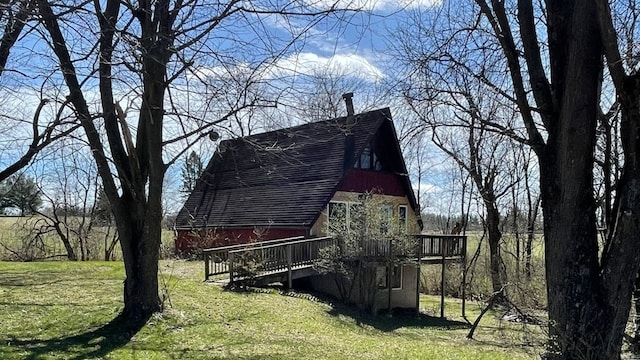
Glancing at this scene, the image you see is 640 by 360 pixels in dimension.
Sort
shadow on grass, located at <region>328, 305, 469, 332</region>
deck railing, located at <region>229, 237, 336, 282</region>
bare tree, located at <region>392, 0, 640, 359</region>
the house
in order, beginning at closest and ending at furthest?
bare tree, located at <region>392, 0, 640, 359</region> < deck railing, located at <region>229, 237, 336, 282</region> < shadow on grass, located at <region>328, 305, 469, 332</region> < the house

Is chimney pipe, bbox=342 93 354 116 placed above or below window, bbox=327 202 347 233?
above

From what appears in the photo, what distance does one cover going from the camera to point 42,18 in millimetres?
6316

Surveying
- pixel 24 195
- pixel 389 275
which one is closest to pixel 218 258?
pixel 389 275

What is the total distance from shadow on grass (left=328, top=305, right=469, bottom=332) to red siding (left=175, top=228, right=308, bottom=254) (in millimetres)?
4783

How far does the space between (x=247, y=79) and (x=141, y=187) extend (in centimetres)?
303

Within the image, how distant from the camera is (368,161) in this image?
80.3ft

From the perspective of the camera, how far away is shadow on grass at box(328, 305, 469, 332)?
1609 cm

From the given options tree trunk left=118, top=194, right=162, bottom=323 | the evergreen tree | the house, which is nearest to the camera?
tree trunk left=118, top=194, right=162, bottom=323

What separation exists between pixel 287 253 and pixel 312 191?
535 cm

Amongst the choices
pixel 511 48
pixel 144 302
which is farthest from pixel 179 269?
pixel 511 48

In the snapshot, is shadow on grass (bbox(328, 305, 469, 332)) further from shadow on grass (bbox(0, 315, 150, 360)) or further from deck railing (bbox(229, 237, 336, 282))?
shadow on grass (bbox(0, 315, 150, 360))

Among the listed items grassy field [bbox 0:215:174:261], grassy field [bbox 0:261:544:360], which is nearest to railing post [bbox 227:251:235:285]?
grassy field [bbox 0:261:544:360]

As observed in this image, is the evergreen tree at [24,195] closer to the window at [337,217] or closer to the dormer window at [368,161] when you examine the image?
the window at [337,217]

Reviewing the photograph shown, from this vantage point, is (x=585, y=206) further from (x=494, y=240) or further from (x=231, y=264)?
(x=494, y=240)
